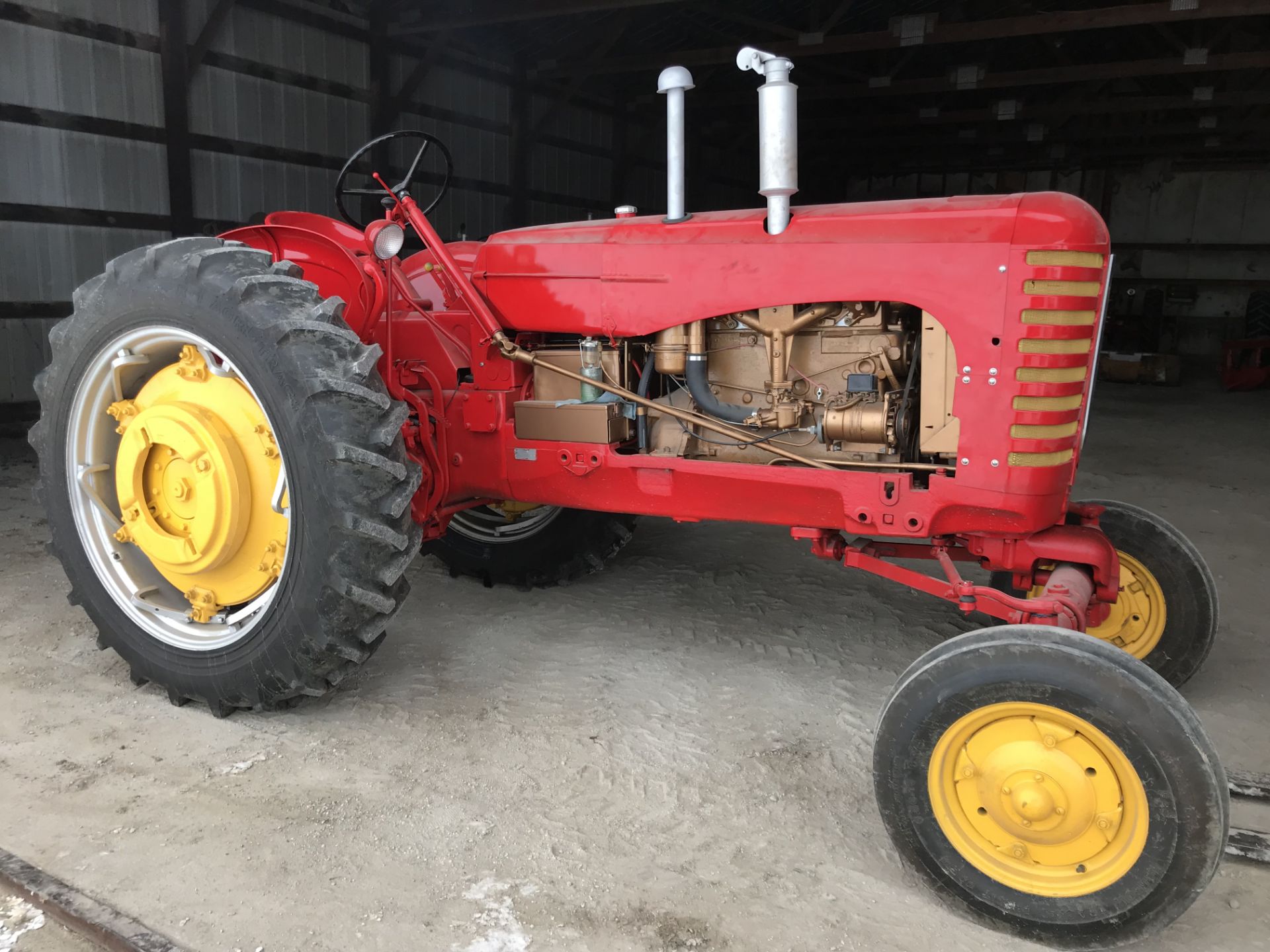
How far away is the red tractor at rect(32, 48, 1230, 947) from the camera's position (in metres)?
1.85

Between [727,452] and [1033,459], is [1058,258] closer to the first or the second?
[1033,459]

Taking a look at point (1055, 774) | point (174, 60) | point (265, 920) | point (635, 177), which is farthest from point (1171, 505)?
point (635, 177)

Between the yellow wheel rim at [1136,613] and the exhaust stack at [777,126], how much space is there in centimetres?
154

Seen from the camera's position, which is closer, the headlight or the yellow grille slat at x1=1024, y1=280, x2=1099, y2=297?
the yellow grille slat at x1=1024, y1=280, x2=1099, y2=297

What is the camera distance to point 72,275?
7105 millimetres

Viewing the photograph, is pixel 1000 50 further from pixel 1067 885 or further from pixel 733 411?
pixel 1067 885

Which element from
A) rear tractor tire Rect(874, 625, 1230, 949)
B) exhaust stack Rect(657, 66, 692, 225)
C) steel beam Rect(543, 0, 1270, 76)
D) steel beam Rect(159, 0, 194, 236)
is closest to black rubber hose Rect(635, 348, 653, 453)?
exhaust stack Rect(657, 66, 692, 225)

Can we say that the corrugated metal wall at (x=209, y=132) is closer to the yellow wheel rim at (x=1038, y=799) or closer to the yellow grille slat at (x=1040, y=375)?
the yellow grille slat at (x=1040, y=375)

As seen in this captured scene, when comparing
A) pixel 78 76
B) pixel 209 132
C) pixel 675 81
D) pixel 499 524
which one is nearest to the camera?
pixel 675 81

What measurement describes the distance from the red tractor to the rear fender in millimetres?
13

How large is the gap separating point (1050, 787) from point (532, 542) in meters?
2.32

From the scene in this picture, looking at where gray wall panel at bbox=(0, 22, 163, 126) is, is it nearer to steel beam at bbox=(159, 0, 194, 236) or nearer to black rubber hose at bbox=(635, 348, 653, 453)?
steel beam at bbox=(159, 0, 194, 236)

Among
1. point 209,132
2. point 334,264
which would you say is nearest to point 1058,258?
point 334,264

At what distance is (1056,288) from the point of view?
2.14m
